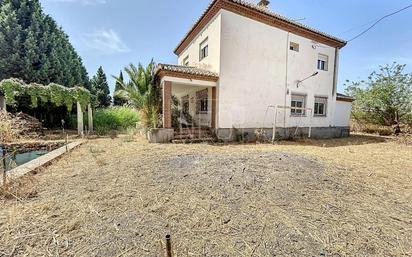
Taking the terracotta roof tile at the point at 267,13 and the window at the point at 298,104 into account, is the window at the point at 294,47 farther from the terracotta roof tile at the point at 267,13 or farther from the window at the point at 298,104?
the window at the point at 298,104

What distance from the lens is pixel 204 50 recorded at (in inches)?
521

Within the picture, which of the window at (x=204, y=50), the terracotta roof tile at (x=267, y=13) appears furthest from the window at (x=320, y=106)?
the window at (x=204, y=50)

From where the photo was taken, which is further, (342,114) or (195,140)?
(342,114)

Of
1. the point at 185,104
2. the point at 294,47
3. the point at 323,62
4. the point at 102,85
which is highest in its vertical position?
the point at 102,85

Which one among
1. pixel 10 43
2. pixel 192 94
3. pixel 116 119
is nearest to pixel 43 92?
pixel 116 119

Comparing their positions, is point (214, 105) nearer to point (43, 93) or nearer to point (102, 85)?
point (43, 93)

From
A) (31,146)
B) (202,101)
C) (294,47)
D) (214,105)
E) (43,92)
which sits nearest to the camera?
(31,146)

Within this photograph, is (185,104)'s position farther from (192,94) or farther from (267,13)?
(267,13)

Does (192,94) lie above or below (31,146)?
above

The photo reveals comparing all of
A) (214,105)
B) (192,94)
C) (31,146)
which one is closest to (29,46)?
(31,146)

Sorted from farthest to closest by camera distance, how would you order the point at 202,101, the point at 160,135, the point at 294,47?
the point at 202,101 < the point at 294,47 < the point at 160,135

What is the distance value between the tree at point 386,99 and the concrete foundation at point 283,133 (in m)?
5.33

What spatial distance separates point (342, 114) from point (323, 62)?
4.68 meters

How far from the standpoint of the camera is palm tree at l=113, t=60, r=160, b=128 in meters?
11.5
